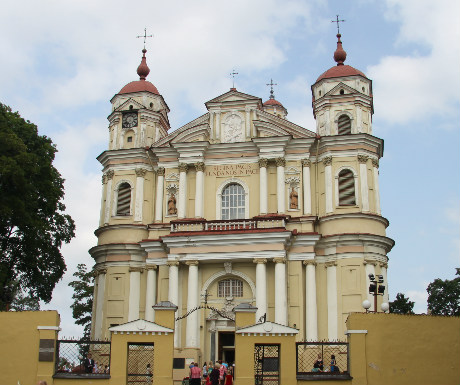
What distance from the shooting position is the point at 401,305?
46.7m

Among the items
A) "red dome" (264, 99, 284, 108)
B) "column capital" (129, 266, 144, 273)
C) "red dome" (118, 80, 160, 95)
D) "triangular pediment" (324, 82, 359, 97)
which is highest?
"red dome" (264, 99, 284, 108)

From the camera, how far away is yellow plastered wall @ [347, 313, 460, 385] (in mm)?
16312

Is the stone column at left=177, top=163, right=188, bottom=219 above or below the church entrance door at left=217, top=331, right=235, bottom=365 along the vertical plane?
above

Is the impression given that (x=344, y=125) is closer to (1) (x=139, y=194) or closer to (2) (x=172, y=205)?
(2) (x=172, y=205)

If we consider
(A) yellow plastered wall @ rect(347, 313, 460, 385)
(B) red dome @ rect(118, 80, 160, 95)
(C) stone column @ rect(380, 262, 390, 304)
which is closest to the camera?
(A) yellow plastered wall @ rect(347, 313, 460, 385)

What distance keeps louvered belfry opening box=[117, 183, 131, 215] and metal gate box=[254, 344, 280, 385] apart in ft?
59.9

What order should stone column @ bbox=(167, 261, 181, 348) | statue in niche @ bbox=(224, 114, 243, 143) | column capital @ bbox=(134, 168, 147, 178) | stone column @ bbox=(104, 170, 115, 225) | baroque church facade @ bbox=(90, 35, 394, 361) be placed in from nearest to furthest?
baroque church facade @ bbox=(90, 35, 394, 361), stone column @ bbox=(167, 261, 181, 348), statue in niche @ bbox=(224, 114, 243, 143), stone column @ bbox=(104, 170, 115, 225), column capital @ bbox=(134, 168, 147, 178)

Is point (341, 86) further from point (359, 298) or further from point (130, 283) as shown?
point (130, 283)

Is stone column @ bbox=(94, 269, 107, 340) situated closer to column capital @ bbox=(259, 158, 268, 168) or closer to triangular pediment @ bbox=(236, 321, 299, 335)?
column capital @ bbox=(259, 158, 268, 168)

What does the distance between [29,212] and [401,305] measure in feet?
99.5

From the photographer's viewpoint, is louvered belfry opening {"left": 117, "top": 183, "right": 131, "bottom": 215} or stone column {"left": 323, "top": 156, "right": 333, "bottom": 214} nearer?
stone column {"left": 323, "top": 156, "right": 333, "bottom": 214}

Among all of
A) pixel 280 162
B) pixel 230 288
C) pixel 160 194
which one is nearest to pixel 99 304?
pixel 160 194

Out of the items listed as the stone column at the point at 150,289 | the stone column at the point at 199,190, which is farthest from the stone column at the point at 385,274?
the stone column at the point at 150,289

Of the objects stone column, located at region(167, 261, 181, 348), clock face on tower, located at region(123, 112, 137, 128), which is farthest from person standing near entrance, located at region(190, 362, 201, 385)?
clock face on tower, located at region(123, 112, 137, 128)
